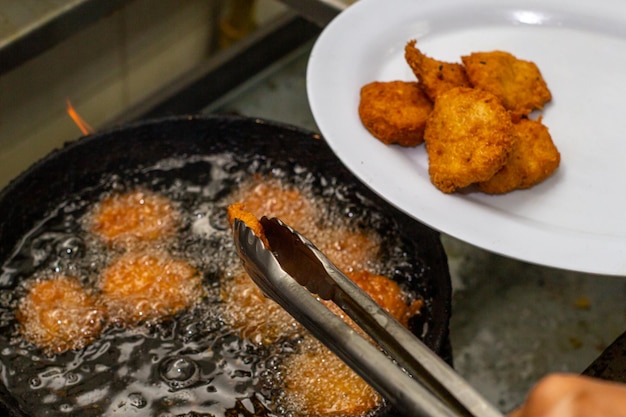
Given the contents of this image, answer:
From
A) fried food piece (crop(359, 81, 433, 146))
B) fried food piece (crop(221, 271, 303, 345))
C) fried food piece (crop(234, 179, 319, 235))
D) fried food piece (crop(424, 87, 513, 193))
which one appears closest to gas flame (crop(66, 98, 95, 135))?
fried food piece (crop(234, 179, 319, 235))

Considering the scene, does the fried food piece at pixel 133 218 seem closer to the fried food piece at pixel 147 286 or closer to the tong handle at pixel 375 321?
the fried food piece at pixel 147 286

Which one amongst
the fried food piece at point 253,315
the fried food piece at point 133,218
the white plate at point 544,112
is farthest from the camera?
the fried food piece at point 133,218

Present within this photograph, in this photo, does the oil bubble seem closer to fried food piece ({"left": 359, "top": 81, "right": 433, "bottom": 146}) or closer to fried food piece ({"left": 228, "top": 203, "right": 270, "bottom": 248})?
fried food piece ({"left": 228, "top": 203, "right": 270, "bottom": 248})

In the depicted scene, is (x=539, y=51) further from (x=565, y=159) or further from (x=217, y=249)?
(x=217, y=249)

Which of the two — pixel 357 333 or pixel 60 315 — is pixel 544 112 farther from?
pixel 60 315

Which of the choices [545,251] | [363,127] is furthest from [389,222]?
[545,251]

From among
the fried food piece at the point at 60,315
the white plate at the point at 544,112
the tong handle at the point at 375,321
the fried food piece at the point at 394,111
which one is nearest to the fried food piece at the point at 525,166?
the white plate at the point at 544,112

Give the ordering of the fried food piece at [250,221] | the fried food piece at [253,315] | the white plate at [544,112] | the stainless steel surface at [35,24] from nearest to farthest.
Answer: the fried food piece at [250,221] → the white plate at [544,112] → the fried food piece at [253,315] → the stainless steel surface at [35,24]
